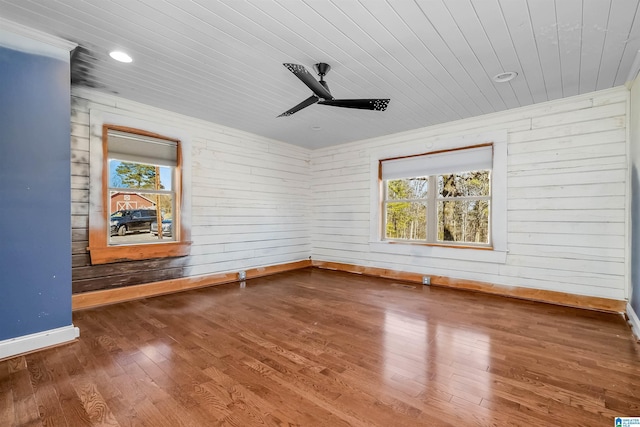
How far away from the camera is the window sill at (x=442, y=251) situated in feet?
13.8

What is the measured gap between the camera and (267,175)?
566cm

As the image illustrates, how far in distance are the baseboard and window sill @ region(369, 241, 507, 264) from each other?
7.41 ft

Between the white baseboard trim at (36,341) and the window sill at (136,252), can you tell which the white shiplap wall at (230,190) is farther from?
the white baseboard trim at (36,341)

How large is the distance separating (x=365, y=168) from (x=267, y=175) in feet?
6.40

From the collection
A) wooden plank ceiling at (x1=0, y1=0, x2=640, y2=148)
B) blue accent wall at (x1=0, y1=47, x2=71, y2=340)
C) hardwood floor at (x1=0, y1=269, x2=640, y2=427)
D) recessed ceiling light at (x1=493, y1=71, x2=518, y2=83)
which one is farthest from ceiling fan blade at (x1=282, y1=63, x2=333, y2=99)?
hardwood floor at (x1=0, y1=269, x2=640, y2=427)

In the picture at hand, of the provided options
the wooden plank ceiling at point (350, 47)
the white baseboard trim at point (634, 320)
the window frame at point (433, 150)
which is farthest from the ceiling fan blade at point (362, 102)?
the white baseboard trim at point (634, 320)

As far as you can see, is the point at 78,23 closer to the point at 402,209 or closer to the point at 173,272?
the point at 173,272

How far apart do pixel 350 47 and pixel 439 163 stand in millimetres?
2878

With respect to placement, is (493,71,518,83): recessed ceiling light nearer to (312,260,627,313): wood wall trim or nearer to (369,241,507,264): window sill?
(369,241,507,264): window sill

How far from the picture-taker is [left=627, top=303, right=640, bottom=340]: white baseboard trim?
8.93ft

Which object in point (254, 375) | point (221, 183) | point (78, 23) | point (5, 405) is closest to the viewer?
point (5, 405)

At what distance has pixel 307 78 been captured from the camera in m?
2.52

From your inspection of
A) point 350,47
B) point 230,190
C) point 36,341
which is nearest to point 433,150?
point 350,47

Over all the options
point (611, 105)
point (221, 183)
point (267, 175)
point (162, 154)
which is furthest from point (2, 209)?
point (611, 105)
